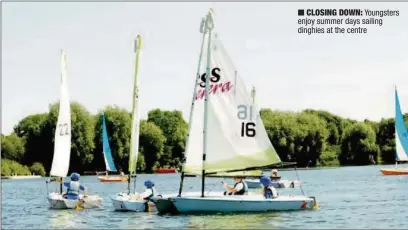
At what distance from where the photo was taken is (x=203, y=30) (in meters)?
30.9

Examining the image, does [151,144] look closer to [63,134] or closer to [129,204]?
[63,134]

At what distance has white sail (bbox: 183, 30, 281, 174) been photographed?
3092cm

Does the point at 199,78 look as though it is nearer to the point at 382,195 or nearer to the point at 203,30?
the point at 203,30

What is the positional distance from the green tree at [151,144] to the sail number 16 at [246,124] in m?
76.9

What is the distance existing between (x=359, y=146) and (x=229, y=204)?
93.3 meters

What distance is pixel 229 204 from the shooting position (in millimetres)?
29984

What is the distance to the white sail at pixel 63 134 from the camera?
38594 mm

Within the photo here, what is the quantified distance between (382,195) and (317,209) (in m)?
11.8

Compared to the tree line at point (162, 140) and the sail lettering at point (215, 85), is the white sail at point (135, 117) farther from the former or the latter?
the tree line at point (162, 140)

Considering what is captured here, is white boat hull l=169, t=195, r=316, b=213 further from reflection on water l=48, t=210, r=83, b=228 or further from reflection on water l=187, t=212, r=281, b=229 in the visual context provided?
reflection on water l=48, t=210, r=83, b=228

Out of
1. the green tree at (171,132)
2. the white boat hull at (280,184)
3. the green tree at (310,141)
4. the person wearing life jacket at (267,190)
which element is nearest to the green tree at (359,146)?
the green tree at (310,141)

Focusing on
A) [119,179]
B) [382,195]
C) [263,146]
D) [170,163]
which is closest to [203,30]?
[263,146]

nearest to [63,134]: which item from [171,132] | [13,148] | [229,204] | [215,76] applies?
[215,76]

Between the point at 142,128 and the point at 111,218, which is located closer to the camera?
the point at 111,218
